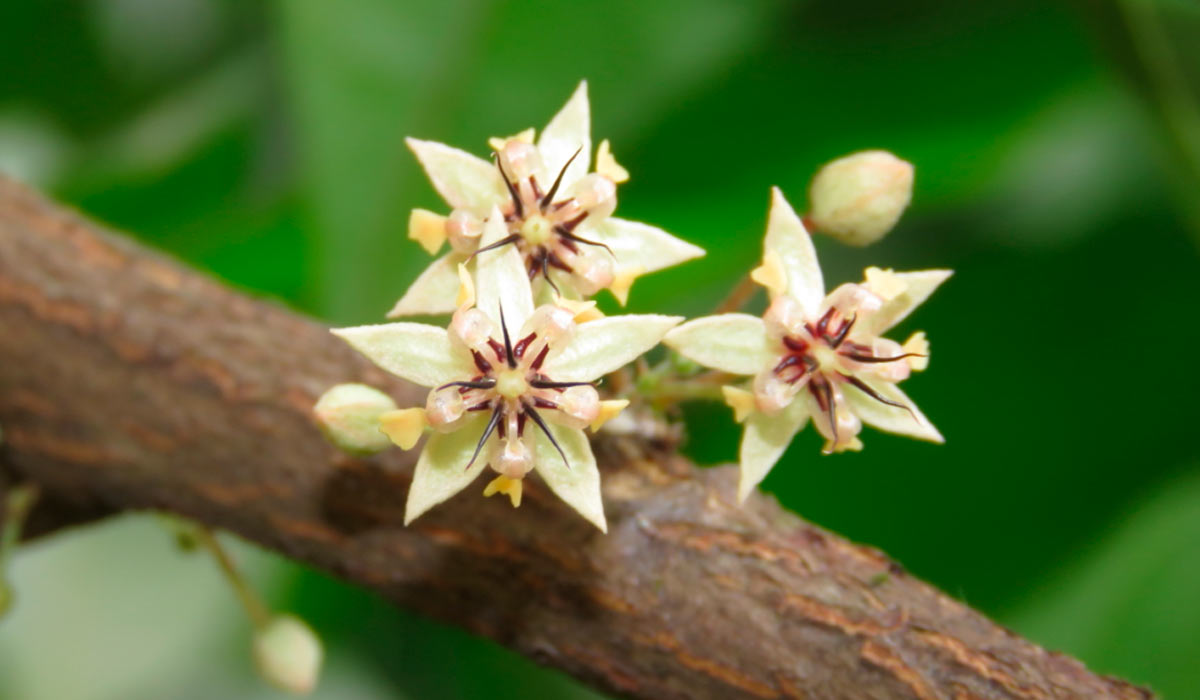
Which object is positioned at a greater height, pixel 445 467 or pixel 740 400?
pixel 740 400

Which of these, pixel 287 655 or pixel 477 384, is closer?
pixel 477 384

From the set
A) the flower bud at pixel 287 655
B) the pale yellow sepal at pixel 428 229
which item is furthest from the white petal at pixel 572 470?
the flower bud at pixel 287 655

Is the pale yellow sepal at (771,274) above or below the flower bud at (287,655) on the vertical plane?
above

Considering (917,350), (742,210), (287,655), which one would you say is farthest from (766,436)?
(742,210)

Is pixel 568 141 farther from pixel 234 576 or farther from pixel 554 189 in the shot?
pixel 234 576

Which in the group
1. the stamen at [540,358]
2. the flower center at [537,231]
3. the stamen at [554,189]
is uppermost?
the stamen at [554,189]

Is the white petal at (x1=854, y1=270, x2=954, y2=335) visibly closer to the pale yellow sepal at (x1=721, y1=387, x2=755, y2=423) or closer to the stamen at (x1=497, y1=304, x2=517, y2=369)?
the pale yellow sepal at (x1=721, y1=387, x2=755, y2=423)

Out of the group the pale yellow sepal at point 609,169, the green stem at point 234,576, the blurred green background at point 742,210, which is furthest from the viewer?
the blurred green background at point 742,210

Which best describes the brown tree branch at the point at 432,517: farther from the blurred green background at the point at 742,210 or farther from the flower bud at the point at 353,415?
the blurred green background at the point at 742,210
